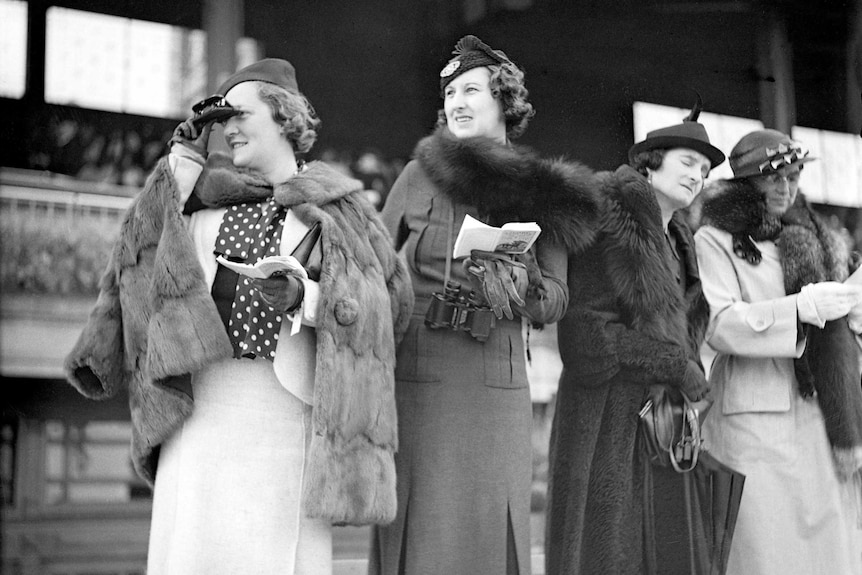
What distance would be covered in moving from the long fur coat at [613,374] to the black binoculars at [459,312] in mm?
602

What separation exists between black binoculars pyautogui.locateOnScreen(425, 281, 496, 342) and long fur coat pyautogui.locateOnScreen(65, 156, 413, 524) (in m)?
0.20

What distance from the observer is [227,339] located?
3.41 m

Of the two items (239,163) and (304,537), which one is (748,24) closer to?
(239,163)

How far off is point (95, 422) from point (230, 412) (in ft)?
4.28

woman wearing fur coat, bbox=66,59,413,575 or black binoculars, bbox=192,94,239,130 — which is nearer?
woman wearing fur coat, bbox=66,59,413,575

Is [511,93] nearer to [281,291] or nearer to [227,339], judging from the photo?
[281,291]

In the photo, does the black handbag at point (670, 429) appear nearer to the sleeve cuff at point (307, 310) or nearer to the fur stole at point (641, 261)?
the fur stole at point (641, 261)

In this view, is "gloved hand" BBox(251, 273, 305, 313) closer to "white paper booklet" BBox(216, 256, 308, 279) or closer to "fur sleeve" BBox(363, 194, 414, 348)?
"white paper booklet" BBox(216, 256, 308, 279)

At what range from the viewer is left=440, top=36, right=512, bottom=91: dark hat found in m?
4.15

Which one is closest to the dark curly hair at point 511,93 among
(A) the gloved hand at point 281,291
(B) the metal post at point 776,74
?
(A) the gloved hand at point 281,291

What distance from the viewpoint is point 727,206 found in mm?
4680

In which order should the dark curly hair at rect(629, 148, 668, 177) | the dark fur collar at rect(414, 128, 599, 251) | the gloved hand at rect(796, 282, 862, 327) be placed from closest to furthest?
the dark fur collar at rect(414, 128, 599, 251) → the gloved hand at rect(796, 282, 862, 327) → the dark curly hair at rect(629, 148, 668, 177)

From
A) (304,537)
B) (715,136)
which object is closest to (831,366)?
(715,136)

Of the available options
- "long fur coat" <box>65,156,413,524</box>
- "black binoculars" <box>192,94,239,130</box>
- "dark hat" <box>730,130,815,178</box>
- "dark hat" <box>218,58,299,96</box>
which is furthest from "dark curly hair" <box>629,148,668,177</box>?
"black binoculars" <box>192,94,239,130</box>
